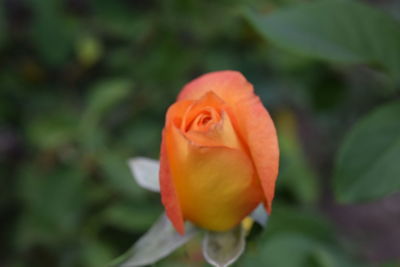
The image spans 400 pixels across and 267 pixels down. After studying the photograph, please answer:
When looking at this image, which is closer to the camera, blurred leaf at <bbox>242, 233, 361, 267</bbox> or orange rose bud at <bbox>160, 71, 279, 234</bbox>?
orange rose bud at <bbox>160, 71, 279, 234</bbox>

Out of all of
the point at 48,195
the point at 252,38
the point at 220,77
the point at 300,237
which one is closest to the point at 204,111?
the point at 220,77

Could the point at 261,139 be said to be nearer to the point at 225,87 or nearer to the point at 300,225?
the point at 225,87

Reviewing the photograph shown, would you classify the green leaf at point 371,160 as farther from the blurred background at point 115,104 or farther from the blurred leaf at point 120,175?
the blurred leaf at point 120,175

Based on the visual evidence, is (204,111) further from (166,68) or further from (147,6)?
(147,6)

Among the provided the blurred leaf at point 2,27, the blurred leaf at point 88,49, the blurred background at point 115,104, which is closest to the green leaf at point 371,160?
the blurred background at point 115,104

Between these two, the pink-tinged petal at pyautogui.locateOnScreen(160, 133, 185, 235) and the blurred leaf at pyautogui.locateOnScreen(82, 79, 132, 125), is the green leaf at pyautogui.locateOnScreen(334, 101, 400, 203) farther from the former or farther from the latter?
the blurred leaf at pyautogui.locateOnScreen(82, 79, 132, 125)

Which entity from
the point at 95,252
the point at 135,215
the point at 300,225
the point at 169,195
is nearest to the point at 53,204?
the point at 95,252

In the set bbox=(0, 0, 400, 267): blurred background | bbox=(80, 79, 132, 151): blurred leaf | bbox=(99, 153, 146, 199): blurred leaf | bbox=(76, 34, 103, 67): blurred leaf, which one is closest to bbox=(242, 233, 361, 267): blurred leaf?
bbox=(0, 0, 400, 267): blurred background
